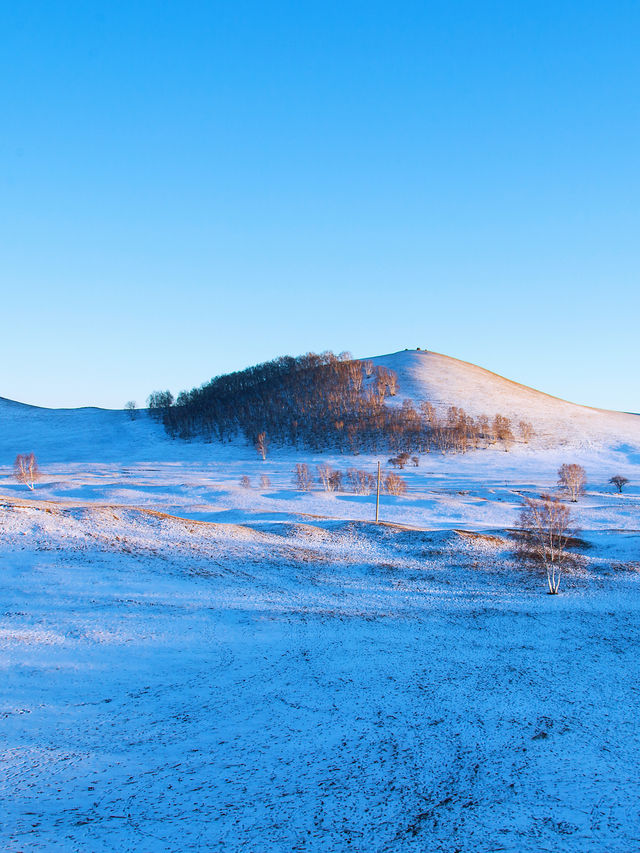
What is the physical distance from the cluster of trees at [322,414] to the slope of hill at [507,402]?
776cm

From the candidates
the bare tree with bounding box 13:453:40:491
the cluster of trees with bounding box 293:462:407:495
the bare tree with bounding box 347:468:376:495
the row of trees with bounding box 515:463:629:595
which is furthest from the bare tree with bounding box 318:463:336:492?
the bare tree with bounding box 13:453:40:491

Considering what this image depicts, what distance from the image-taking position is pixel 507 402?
531 ft

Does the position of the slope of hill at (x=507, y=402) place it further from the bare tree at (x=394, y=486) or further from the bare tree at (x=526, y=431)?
the bare tree at (x=394, y=486)

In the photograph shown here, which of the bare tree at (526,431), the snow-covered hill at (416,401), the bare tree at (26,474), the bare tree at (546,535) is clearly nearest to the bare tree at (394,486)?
the bare tree at (546,535)

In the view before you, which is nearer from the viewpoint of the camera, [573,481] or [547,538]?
[547,538]

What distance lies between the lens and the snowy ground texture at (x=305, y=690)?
1179 centimetres

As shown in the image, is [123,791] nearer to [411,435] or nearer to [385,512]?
[385,512]

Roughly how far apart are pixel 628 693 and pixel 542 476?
278 ft

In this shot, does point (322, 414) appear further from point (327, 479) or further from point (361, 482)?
point (361, 482)

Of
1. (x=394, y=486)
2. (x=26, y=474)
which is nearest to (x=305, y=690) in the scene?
(x=394, y=486)

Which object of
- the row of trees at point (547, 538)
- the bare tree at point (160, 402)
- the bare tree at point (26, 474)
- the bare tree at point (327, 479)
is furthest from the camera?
the bare tree at point (160, 402)

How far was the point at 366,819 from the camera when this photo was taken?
1184 cm

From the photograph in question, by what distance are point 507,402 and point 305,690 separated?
157 m

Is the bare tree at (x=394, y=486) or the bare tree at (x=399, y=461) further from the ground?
the bare tree at (x=399, y=461)
